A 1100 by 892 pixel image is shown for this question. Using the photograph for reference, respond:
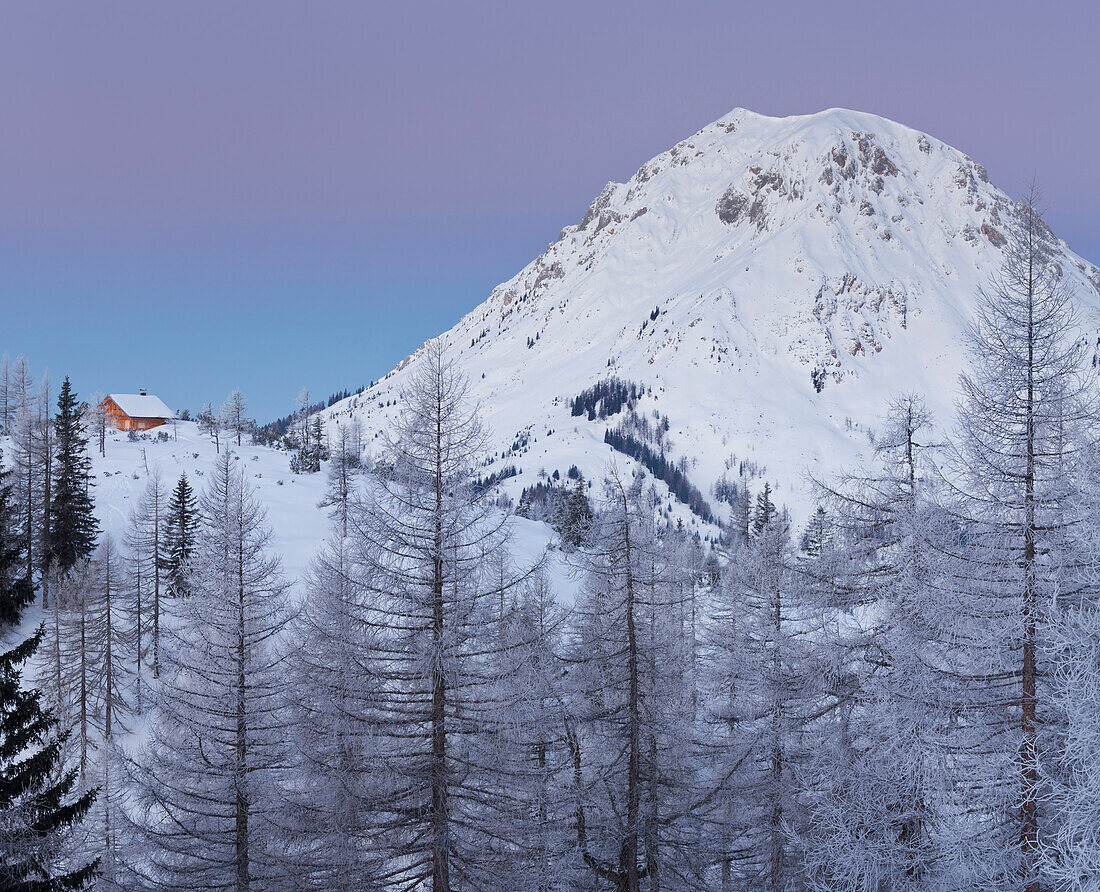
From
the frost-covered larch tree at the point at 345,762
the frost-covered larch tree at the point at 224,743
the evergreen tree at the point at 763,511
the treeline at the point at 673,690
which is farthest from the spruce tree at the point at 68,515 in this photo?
the evergreen tree at the point at 763,511

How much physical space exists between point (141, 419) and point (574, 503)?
3642 inches

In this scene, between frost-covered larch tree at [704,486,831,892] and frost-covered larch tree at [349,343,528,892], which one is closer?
frost-covered larch tree at [349,343,528,892]

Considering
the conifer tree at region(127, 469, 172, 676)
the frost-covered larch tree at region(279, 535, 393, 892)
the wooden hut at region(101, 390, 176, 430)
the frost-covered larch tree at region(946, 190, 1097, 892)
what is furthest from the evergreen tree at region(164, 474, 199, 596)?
the wooden hut at region(101, 390, 176, 430)

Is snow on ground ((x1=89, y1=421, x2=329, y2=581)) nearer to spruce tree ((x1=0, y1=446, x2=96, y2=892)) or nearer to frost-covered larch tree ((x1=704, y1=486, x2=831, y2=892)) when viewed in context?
frost-covered larch tree ((x1=704, y1=486, x2=831, y2=892))

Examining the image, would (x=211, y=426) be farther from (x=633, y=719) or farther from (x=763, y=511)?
(x=633, y=719)

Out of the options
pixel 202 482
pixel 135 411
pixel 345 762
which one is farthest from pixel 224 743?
pixel 135 411

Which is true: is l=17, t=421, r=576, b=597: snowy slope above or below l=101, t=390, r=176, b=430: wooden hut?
below

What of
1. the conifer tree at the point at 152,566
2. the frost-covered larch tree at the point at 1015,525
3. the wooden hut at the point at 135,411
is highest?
the wooden hut at the point at 135,411

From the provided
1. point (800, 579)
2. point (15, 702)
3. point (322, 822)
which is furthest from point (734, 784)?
point (15, 702)

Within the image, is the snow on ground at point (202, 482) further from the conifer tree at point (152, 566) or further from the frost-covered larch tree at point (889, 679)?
the frost-covered larch tree at point (889, 679)

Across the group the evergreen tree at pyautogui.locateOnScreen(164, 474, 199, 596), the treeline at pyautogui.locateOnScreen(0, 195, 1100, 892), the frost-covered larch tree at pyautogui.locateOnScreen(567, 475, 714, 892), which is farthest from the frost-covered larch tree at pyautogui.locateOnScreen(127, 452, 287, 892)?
the evergreen tree at pyautogui.locateOnScreen(164, 474, 199, 596)

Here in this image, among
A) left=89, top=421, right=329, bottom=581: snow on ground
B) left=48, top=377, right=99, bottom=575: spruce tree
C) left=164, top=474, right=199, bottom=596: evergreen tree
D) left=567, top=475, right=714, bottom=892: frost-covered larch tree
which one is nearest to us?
left=567, top=475, right=714, bottom=892: frost-covered larch tree

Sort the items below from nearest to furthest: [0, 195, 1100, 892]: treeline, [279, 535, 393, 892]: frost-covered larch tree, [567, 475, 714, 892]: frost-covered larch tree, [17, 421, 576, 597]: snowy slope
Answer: [0, 195, 1100, 892]: treeline → [279, 535, 393, 892]: frost-covered larch tree → [567, 475, 714, 892]: frost-covered larch tree → [17, 421, 576, 597]: snowy slope

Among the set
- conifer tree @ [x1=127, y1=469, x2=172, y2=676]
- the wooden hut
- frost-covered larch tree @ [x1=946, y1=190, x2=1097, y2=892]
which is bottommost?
conifer tree @ [x1=127, y1=469, x2=172, y2=676]
